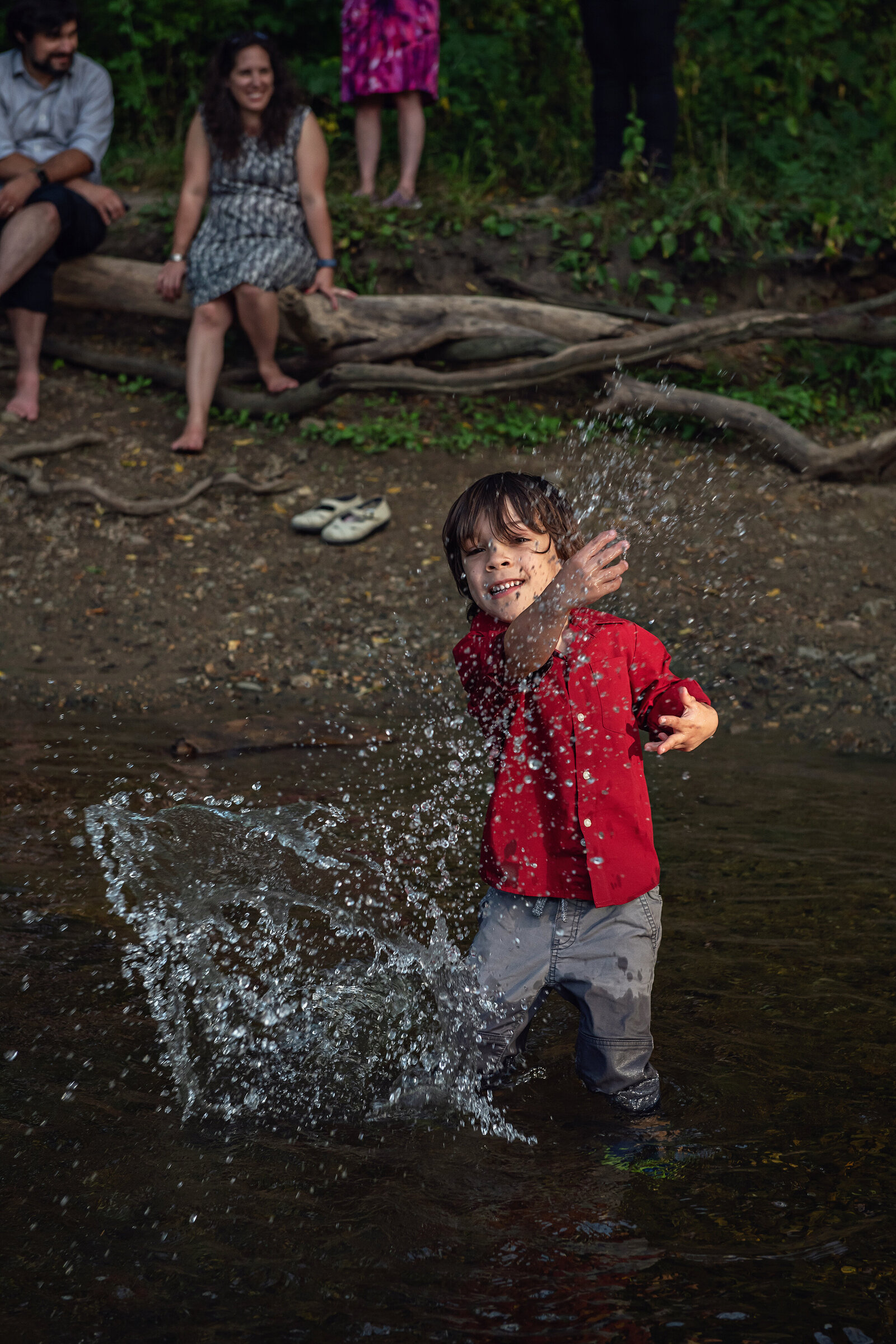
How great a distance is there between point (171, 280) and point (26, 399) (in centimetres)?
109

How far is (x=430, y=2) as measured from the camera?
25.4ft

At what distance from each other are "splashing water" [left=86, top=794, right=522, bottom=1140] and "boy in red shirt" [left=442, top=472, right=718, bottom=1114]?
0.20 meters

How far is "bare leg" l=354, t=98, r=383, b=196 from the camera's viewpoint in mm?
7922

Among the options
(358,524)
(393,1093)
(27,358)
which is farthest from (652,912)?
(27,358)

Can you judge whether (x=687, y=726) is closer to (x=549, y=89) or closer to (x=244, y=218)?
(x=244, y=218)

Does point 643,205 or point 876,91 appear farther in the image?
point 876,91

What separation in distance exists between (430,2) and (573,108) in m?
2.54

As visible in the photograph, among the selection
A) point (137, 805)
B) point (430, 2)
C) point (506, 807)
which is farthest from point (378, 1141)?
point (430, 2)

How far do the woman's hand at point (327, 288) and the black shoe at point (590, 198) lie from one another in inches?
72.4

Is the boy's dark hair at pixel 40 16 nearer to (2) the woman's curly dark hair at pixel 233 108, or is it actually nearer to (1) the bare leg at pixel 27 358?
(2) the woman's curly dark hair at pixel 233 108

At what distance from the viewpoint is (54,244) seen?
286 inches

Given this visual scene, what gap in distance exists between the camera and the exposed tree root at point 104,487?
6762mm

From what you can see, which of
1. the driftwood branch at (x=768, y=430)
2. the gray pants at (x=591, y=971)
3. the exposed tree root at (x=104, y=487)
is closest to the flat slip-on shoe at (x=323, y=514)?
the exposed tree root at (x=104, y=487)

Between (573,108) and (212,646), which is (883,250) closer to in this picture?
(573,108)
